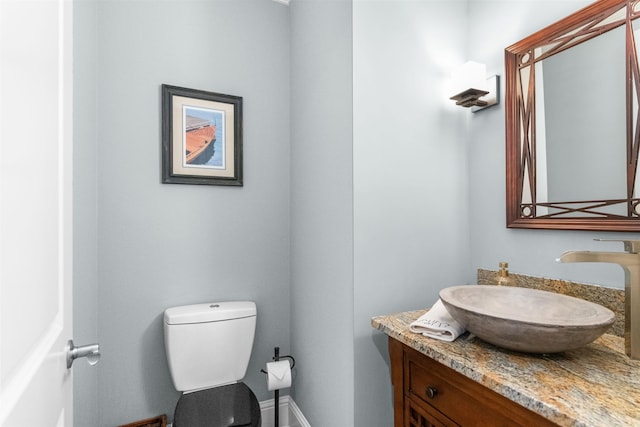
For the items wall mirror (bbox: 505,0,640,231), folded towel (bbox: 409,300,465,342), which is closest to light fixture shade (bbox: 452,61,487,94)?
wall mirror (bbox: 505,0,640,231)

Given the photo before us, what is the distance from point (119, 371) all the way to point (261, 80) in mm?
1671

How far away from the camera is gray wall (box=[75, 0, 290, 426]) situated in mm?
1572

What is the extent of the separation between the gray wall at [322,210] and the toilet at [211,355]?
304 millimetres

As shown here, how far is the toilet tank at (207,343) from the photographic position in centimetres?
155

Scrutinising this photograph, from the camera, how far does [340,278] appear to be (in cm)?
137

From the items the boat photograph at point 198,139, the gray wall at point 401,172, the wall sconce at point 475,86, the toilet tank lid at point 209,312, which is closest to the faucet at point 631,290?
the gray wall at point 401,172

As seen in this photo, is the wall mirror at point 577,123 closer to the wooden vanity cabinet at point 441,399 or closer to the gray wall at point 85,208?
the wooden vanity cabinet at point 441,399

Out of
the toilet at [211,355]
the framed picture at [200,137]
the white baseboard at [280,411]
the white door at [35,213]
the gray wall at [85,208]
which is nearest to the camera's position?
the white door at [35,213]

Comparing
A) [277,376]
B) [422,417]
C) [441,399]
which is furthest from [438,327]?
[277,376]

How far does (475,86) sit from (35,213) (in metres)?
1.43

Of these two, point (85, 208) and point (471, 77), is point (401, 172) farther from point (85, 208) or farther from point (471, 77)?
point (85, 208)

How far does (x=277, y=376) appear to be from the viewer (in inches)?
64.4

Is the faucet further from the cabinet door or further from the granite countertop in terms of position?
the cabinet door

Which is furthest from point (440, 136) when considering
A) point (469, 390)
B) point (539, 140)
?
point (469, 390)
